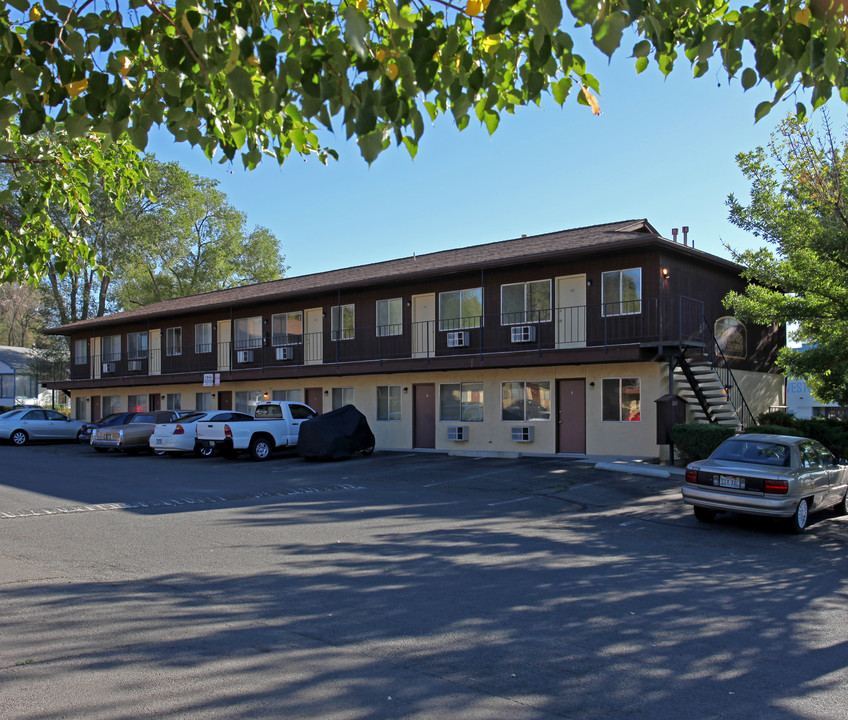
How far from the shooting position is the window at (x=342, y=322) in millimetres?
27547

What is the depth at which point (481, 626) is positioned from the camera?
6.07m

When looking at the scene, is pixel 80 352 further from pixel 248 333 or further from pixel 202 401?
pixel 248 333

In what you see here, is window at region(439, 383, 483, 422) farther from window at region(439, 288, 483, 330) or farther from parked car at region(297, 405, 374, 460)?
parked car at region(297, 405, 374, 460)

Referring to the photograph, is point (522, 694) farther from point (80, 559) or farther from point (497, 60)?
point (80, 559)

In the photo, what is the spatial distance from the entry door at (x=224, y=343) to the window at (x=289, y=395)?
2.65 metres

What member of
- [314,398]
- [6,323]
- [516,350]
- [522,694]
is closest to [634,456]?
[516,350]

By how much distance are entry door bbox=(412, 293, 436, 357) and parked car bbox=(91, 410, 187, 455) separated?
9273 mm

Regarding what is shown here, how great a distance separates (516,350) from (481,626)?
1681 centimetres

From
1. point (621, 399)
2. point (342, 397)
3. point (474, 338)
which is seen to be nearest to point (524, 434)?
point (621, 399)

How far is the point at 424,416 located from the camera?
2561 centimetres

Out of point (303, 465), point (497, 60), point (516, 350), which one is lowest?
point (303, 465)

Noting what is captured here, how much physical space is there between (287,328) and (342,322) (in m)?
3.34

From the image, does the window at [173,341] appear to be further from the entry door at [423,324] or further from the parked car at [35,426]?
the entry door at [423,324]

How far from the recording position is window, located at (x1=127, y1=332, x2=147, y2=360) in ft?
121
